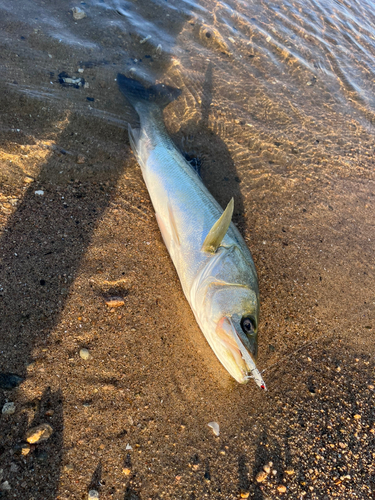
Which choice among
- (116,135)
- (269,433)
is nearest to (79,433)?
(269,433)

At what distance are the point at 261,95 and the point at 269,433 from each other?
18.5 ft

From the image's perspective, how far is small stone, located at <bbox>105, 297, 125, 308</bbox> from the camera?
284cm

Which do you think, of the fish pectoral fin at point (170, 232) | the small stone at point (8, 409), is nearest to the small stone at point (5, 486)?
the small stone at point (8, 409)

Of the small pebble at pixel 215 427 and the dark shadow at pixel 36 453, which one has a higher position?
the small pebble at pixel 215 427

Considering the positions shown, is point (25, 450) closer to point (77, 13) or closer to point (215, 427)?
point (215, 427)

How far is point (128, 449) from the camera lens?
7.34ft

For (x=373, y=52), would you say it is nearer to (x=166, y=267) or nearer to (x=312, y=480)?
(x=166, y=267)

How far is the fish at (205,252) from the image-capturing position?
252 centimetres

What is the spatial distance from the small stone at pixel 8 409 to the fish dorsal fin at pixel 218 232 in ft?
6.81

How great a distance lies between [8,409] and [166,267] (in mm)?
1880

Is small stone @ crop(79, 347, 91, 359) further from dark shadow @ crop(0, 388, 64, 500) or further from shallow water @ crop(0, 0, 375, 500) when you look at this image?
dark shadow @ crop(0, 388, 64, 500)

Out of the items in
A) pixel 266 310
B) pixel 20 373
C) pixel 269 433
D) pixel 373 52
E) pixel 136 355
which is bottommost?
pixel 20 373

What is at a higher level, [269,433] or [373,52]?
[373,52]

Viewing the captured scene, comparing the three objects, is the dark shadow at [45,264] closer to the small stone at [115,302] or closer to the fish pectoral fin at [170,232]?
the small stone at [115,302]
